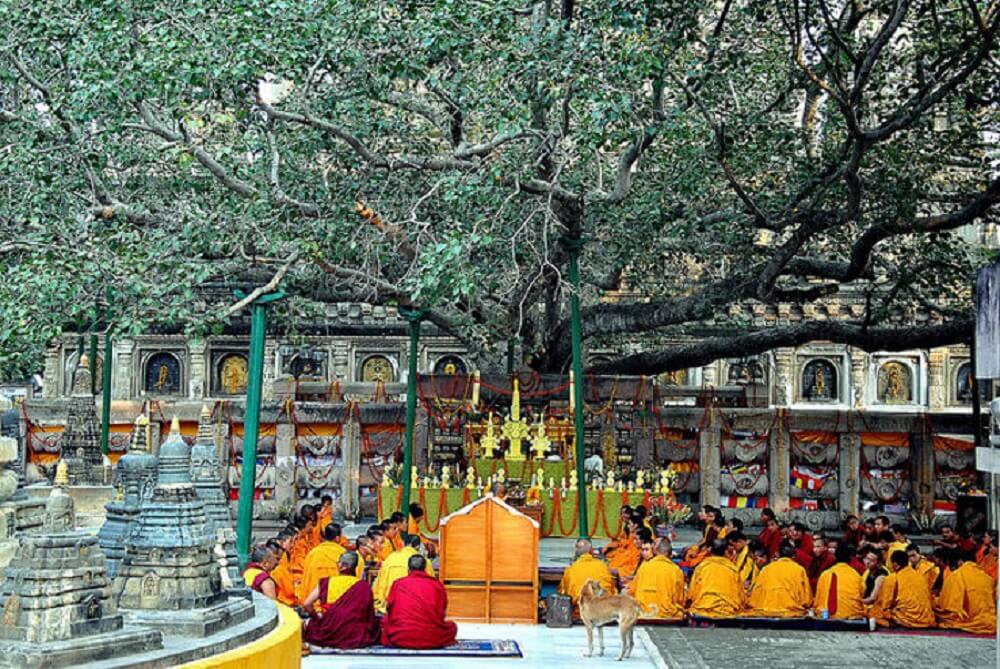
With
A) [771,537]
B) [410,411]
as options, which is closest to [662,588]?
[771,537]

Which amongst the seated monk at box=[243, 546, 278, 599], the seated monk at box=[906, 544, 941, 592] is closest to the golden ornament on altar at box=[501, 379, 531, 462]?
the seated monk at box=[906, 544, 941, 592]

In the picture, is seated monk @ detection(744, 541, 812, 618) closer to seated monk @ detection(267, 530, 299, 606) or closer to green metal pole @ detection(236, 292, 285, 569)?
seated monk @ detection(267, 530, 299, 606)

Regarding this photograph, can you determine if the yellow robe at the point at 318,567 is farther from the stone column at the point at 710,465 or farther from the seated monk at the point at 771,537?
the stone column at the point at 710,465

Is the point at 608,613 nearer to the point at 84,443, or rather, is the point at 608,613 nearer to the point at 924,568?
the point at 924,568

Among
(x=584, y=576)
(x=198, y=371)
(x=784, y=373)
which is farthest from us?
(x=784, y=373)

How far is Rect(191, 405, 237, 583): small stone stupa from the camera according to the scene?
11.0 m

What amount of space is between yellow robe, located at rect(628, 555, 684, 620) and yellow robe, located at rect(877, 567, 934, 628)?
2.57 meters

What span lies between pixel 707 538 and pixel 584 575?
371 cm

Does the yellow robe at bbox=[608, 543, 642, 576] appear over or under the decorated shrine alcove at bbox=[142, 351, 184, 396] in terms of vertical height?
under

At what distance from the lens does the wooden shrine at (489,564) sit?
55.9ft

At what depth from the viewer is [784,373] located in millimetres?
45688

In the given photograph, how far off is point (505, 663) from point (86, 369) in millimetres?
20198

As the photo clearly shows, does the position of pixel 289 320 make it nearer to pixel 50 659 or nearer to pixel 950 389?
pixel 50 659

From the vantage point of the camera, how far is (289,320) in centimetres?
2775
